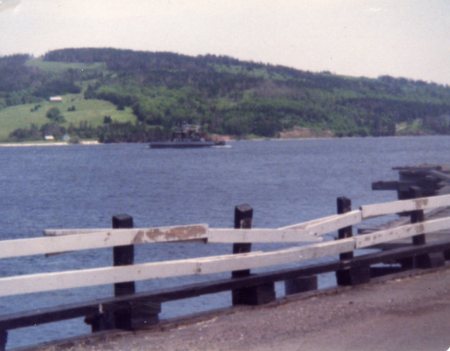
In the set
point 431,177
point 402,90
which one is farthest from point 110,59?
point 431,177

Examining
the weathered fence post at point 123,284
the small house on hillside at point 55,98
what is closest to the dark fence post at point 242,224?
the weathered fence post at point 123,284

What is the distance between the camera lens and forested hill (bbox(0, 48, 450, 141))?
107250 mm

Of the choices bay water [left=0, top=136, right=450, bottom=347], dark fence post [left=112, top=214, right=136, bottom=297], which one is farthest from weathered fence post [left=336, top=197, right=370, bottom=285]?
bay water [left=0, top=136, right=450, bottom=347]

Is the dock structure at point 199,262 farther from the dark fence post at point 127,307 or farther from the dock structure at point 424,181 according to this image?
the dock structure at point 424,181

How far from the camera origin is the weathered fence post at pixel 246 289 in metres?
9.76

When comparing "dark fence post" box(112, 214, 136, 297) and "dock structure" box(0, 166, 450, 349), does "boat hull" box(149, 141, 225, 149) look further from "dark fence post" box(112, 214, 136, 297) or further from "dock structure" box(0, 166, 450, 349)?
"dark fence post" box(112, 214, 136, 297)

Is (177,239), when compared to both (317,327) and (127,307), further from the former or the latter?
(317,327)

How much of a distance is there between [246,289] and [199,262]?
3.14 ft

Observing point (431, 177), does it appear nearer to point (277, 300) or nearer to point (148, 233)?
point (277, 300)

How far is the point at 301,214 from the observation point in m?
50.9

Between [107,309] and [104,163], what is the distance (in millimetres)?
121311

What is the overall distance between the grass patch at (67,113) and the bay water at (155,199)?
6060mm

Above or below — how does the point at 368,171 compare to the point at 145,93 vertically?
below

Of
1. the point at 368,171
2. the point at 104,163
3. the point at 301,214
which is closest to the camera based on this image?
the point at 301,214
